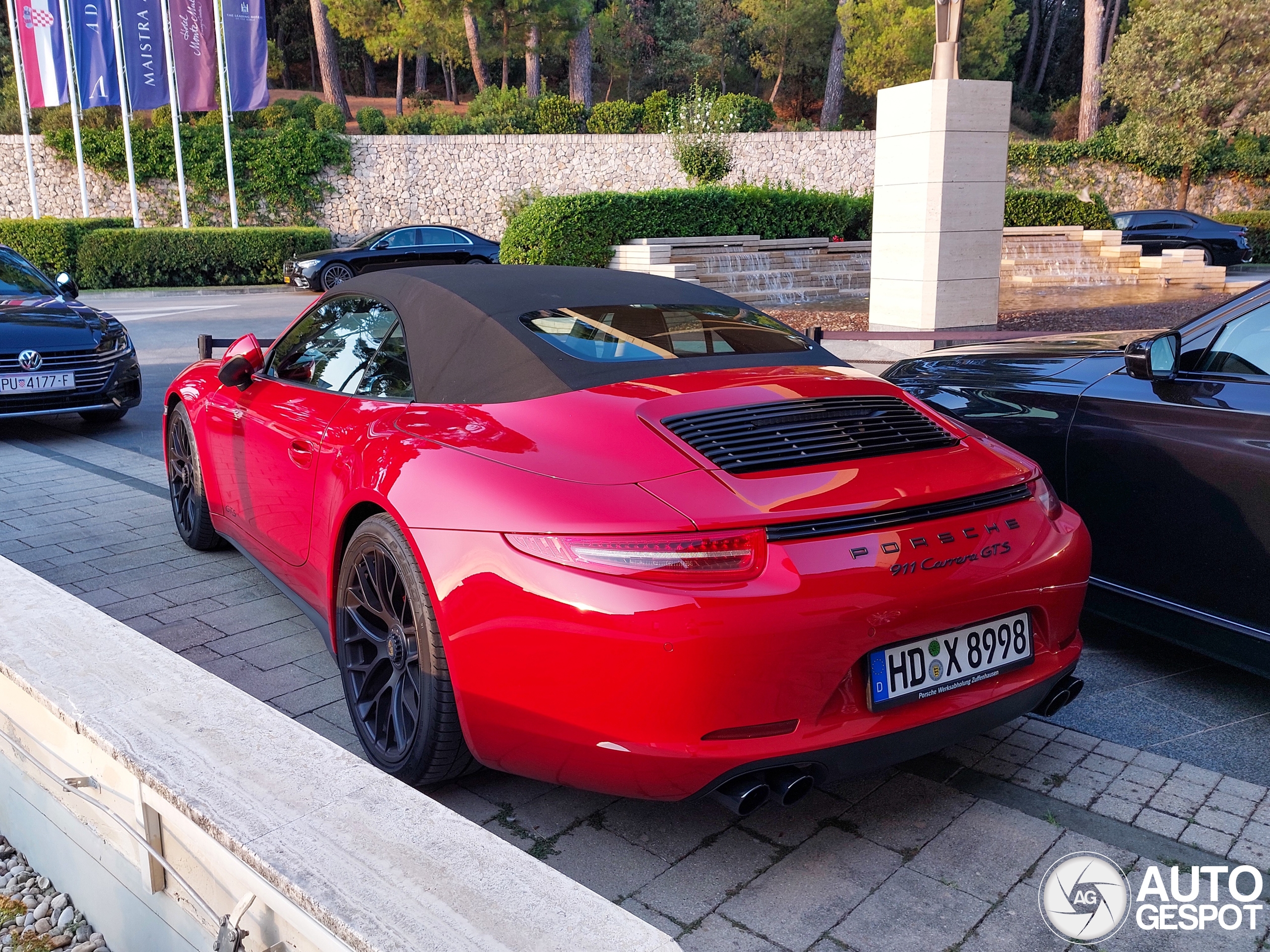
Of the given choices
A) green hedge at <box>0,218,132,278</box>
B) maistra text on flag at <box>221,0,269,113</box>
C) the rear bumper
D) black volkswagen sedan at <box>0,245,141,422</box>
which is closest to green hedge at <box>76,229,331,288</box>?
green hedge at <box>0,218,132,278</box>

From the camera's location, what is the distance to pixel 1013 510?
8.69 ft

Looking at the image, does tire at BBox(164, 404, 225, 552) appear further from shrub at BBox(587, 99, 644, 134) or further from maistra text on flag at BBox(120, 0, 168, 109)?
shrub at BBox(587, 99, 644, 134)

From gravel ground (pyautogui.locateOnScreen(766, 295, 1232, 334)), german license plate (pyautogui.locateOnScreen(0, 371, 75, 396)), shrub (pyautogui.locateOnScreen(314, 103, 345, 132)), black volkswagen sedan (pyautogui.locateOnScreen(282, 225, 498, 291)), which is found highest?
shrub (pyautogui.locateOnScreen(314, 103, 345, 132))

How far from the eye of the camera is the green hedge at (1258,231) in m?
29.9

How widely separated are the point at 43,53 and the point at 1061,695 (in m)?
29.7

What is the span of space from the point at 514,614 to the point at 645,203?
1766cm

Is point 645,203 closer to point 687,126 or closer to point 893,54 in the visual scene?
point 687,126

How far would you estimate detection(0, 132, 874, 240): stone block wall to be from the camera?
1270 inches

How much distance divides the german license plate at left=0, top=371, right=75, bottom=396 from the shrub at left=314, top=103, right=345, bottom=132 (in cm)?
2806

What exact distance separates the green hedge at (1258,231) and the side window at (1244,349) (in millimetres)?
30939

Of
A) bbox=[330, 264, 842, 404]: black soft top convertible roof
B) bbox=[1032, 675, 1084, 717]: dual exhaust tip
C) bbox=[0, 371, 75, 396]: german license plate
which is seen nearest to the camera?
bbox=[1032, 675, 1084, 717]: dual exhaust tip

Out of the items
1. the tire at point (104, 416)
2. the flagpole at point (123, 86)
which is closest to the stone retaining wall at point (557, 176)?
the flagpole at point (123, 86)

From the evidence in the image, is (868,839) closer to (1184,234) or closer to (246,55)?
(1184,234)

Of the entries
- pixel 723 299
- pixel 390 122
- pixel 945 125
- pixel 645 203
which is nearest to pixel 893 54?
pixel 390 122
